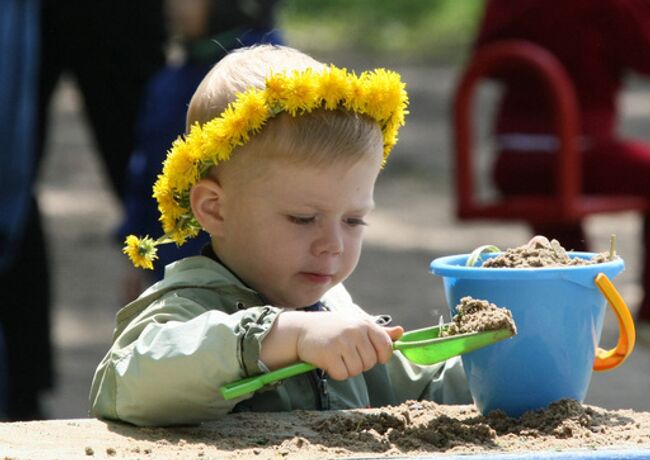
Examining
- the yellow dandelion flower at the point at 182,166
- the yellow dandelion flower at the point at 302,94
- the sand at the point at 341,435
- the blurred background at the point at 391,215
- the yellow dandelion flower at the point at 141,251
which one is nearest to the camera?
the sand at the point at 341,435

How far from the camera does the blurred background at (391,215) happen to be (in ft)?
22.7

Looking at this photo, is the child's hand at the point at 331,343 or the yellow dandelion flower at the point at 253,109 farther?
the yellow dandelion flower at the point at 253,109

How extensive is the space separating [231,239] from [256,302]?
113mm

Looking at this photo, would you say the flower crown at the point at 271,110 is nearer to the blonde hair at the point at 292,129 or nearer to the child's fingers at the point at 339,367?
the blonde hair at the point at 292,129

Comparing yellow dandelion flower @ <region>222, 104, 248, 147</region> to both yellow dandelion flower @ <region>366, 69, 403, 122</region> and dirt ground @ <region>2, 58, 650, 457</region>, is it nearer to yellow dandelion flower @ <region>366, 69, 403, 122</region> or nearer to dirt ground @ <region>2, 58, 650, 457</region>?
yellow dandelion flower @ <region>366, 69, 403, 122</region>

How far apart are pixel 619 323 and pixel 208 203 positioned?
70 cm

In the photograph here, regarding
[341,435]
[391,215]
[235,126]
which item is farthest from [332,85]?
[391,215]

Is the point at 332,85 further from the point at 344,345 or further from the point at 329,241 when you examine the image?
the point at 344,345

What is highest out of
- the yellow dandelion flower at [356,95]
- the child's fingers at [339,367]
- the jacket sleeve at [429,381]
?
the yellow dandelion flower at [356,95]

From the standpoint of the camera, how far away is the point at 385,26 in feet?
52.6

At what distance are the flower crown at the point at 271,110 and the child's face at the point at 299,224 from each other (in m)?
0.07

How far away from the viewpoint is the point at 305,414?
7.61 feet

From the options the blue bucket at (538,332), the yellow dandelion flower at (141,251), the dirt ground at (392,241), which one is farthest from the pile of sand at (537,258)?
the dirt ground at (392,241)

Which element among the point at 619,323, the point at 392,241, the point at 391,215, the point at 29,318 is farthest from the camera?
the point at 391,215
